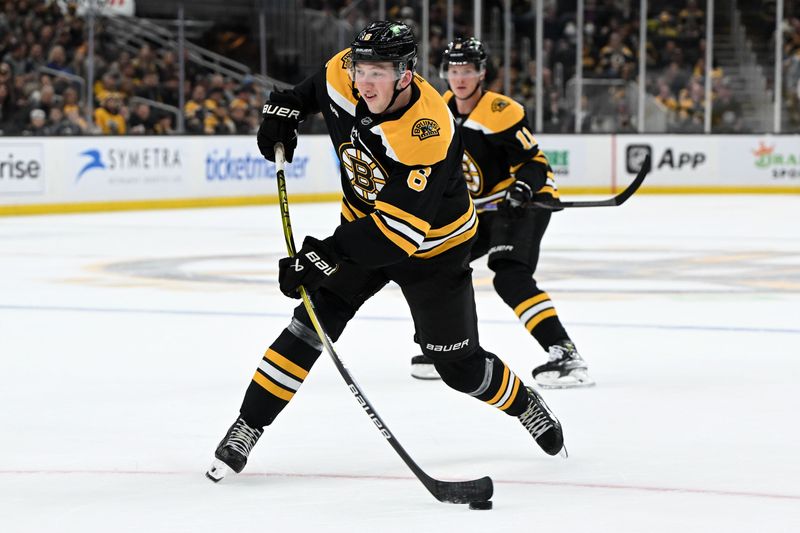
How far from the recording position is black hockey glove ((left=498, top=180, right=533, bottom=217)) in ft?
15.1

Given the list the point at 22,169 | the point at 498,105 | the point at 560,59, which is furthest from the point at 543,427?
the point at 560,59

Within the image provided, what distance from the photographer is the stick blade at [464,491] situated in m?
2.89

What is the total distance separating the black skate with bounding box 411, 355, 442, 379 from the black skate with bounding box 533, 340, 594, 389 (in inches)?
13.7

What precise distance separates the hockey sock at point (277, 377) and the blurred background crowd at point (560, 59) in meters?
10.6

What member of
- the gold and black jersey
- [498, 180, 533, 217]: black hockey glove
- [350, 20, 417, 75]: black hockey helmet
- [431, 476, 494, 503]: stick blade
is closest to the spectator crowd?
the gold and black jersey

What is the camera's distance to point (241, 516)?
9.24 feet

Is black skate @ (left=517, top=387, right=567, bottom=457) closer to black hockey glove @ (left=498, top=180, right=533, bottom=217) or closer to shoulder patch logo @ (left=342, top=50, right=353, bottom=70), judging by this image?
shoulder patch logo @ (left=342, top=50, right=353, bottom=70)

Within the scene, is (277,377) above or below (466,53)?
below

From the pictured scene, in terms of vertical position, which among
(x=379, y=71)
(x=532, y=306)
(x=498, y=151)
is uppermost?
(x=379, y=71)

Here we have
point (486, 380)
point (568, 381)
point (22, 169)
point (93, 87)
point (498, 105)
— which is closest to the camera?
point (486, 380)

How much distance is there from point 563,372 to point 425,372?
0.47m

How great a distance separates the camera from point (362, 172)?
3117mm

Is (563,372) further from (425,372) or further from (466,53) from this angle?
(466,53)

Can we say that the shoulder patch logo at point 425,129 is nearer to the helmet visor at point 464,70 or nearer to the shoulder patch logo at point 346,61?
the shoulder patch logo at point 346,61
